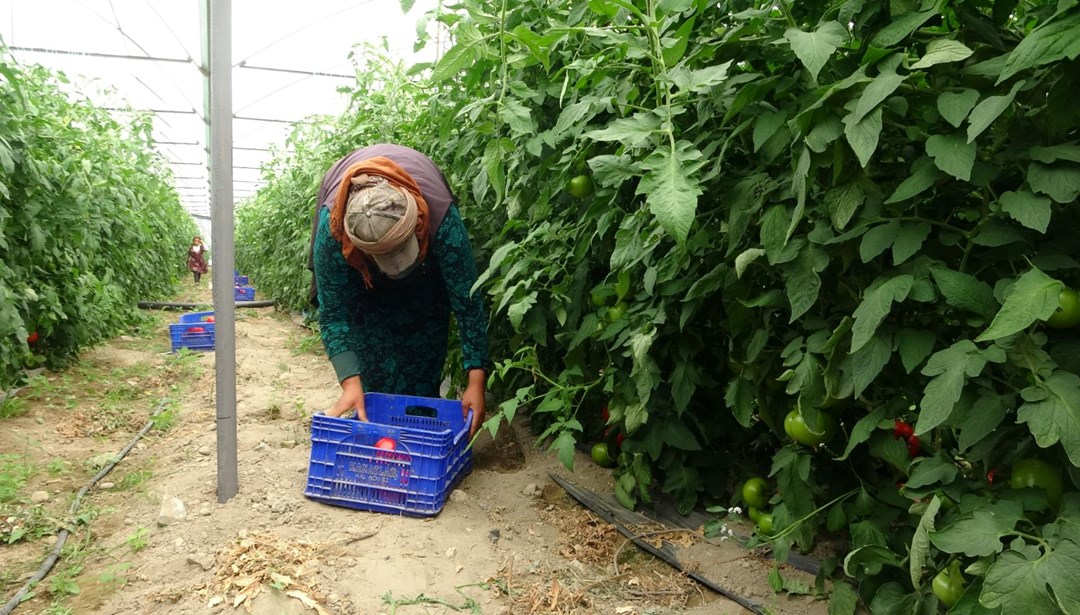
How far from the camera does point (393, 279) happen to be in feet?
8.79

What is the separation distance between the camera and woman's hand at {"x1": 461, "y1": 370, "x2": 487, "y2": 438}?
2.52 m

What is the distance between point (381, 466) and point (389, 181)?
3.11 ft

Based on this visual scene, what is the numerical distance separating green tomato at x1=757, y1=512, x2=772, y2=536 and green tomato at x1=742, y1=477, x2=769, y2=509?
0.07 m

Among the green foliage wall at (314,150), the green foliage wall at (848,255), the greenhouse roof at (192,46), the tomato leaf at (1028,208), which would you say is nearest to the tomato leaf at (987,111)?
the green foliage wall at (848,255)

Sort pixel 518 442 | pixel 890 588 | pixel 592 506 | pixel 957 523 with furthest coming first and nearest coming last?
pixel 518 442, pixel 592 506, pixel 890 588, pixel 957 523

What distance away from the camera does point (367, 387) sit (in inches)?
118

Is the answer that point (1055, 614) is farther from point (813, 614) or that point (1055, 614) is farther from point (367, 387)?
point (367, 387)

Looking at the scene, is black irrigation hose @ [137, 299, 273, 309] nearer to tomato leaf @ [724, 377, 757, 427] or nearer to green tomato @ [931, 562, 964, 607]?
tomato leaf @ [724, 377, 757, 427]

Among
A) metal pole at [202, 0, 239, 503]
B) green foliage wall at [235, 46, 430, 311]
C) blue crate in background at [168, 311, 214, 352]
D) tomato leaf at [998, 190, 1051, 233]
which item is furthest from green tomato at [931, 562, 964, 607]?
blue crate in background at [168, 311, 214, 352]

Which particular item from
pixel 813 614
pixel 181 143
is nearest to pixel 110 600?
pixel 813 614

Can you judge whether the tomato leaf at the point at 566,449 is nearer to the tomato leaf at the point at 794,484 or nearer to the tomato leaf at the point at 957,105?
the tomato leaf at the point at 794,484

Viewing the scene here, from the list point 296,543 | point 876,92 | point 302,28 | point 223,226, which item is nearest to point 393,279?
point 223,226

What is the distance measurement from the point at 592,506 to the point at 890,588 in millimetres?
1047

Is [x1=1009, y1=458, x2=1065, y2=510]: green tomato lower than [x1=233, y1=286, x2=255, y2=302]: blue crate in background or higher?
higher
